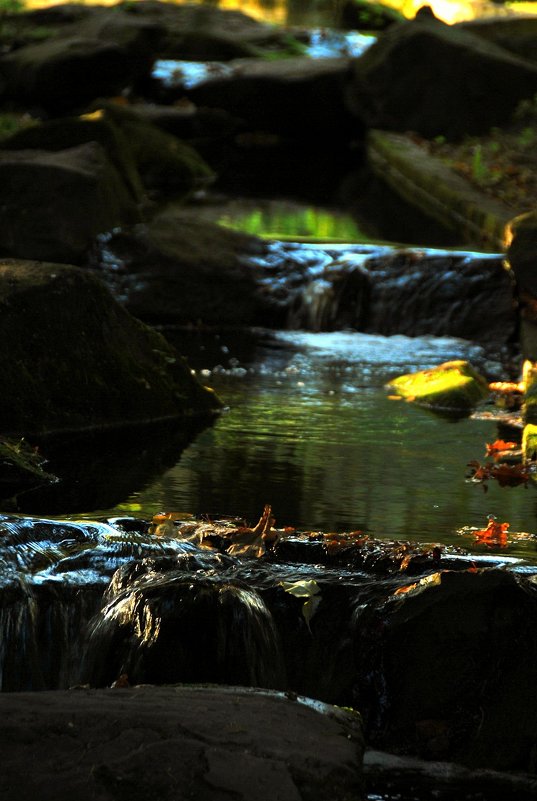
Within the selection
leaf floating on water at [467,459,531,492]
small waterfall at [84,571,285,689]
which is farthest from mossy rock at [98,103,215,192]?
small waterfall at [84,571,285,689]

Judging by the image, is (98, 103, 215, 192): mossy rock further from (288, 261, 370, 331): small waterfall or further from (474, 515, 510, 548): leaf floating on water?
(474, 515, 510, 548): leaf floating on water

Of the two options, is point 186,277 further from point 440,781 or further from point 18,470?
point 440,781

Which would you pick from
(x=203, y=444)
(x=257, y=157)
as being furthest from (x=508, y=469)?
(x=257, y=157)

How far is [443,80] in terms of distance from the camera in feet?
67.3

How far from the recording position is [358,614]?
4.51 m

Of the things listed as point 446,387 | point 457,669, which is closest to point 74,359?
point 446,387

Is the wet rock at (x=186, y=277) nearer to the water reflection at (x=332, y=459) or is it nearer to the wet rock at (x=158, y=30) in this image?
the water reflection at (x=332, y=459)

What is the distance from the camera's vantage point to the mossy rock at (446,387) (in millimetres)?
8305

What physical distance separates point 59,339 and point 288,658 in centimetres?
322

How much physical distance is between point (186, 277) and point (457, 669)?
7.38m

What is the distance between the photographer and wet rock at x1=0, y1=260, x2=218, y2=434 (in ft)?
23.2

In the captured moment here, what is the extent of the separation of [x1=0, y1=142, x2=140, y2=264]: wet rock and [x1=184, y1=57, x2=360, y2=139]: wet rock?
12.7 m

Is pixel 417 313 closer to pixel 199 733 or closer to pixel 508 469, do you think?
pixel 508 469

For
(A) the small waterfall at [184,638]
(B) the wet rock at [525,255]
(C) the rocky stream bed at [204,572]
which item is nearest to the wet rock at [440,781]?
(C) the rocky stream bed at [204,572]
